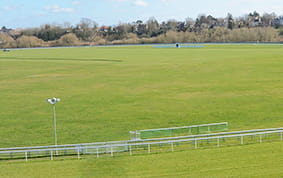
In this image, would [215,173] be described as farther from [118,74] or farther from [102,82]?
[118,74]

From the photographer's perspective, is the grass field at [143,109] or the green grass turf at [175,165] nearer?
the green grass turf at [175,165]

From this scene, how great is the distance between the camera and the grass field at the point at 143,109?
53.3 ft

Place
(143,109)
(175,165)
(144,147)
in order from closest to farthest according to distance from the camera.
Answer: (175,165)
(144,147)
(143,109)

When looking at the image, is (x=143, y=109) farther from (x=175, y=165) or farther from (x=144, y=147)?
(x=175, y=165)

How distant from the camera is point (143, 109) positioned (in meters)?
32.5

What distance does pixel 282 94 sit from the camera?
1444 inches

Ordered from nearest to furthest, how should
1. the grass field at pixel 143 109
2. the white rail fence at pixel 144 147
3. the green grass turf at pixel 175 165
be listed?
the green grass turf at pixel 175 165 → the grass field at pixel 143 109 → the white rail fence at pixel 144 147

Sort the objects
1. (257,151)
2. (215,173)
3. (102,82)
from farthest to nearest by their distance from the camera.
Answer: (102,82)
(257,151)
(215,173)

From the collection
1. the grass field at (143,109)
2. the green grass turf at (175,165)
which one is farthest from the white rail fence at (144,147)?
the grass field at (143,109)

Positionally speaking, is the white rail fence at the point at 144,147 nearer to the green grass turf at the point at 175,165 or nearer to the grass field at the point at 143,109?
the green grass turf at the point at 175,165

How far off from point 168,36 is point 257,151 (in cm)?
14097

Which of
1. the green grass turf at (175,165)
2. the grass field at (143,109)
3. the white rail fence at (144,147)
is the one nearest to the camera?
the green grass turf at (175,165)

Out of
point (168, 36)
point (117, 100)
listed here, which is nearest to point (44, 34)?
point (168, 36)

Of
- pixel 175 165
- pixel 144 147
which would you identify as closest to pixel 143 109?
pixel 144 147
